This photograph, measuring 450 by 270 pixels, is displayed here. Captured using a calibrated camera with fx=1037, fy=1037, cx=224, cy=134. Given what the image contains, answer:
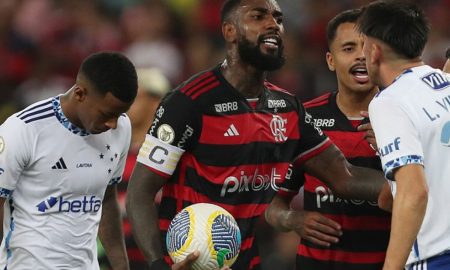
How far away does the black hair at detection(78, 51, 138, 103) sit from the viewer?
5.90 meters

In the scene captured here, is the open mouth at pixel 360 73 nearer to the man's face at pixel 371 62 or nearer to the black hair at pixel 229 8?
the black hair at pixel 229 8

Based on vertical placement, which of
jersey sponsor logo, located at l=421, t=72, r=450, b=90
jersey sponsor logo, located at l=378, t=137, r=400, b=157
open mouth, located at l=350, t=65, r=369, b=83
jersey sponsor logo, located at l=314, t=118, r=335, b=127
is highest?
open mouth, located at l=350, t=65, r=369, b=83

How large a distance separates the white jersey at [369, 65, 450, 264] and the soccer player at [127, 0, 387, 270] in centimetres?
107

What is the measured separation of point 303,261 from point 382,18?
6.61ft

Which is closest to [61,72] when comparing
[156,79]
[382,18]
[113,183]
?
[156,79]

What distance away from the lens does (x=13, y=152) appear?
5773 mm

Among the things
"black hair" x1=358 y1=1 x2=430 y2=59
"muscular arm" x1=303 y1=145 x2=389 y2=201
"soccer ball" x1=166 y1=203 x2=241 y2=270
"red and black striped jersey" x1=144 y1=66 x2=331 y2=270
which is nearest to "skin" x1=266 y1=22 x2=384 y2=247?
"muscular arm" x1=303 y1=145 x2=389 y2=201

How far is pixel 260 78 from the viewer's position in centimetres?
621

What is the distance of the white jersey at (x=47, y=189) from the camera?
5852 millimetres

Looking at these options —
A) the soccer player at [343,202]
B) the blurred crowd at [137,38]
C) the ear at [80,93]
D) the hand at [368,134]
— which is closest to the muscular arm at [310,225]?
the soccer player at [343,202]

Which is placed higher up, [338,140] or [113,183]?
[338,140]

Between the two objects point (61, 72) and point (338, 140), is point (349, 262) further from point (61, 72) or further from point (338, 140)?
point (61, 72)

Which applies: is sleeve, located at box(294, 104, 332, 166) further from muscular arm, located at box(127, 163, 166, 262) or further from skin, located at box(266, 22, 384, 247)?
muscular arm, located at box(127, 163, 166, 262)

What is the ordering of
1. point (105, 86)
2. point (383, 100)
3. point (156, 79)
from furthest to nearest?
point (156, 79)
point (105, 86)
point (383, 100)
